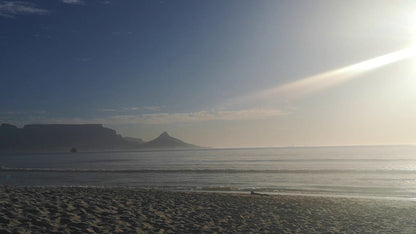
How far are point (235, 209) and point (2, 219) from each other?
866cm

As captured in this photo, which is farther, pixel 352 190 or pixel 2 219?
pixel 352 190

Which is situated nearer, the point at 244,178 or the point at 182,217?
the point at 182,217

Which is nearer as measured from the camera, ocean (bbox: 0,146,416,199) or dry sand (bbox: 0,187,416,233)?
dry sand (bbox: 0,187,416,233)

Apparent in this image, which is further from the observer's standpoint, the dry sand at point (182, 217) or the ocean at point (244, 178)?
the ocean at point (244, 178)

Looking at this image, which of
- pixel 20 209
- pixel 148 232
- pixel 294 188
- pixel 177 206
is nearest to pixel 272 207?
pixel 177 206

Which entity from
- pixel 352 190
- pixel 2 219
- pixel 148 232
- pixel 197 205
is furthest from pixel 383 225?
pixel 352 190

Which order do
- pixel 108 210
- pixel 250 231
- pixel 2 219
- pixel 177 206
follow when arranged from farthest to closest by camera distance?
1. pixel 177 206
2. pixel 108 210
3. pixel 250 231
4. pixel 2 219

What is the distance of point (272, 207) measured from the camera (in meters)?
14.7

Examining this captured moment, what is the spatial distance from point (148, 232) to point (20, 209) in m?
4.35

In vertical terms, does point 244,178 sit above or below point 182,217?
below

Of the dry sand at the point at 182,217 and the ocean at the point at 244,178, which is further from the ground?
the dry sand at the point at 182,217

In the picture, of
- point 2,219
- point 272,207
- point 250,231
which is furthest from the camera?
point 272,207

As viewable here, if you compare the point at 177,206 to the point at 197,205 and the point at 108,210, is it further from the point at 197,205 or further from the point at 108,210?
the point at 108,210

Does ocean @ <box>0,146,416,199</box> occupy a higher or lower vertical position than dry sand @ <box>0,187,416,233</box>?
lower
